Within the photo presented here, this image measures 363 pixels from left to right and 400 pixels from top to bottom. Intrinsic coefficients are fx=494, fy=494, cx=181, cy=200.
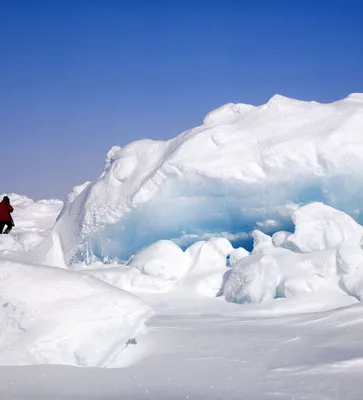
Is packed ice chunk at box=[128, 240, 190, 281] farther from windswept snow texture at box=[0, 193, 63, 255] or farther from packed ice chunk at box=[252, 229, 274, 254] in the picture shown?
windswept snow texture at box=[0, 193, 63, 255]

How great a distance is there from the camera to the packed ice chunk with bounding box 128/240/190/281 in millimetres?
7641

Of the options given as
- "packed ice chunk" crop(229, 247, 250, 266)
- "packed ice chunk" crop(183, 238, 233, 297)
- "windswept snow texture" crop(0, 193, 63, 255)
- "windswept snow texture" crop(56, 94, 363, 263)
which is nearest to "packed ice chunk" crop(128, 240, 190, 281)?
"packed ice chunk" crop(183, 238, 233, 297)

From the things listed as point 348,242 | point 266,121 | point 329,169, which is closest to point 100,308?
point 348,242

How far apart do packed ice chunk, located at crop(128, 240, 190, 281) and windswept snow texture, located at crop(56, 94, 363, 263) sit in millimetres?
859

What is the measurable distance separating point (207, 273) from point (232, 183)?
1760mm

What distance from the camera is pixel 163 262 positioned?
768cm

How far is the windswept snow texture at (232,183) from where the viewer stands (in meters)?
8.40

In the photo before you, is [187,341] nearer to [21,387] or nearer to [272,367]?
[272,367]

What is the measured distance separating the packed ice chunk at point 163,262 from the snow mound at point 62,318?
261 cm

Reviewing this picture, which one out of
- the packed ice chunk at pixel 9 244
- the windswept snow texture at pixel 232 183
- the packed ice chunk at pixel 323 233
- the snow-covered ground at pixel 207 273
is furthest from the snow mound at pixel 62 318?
the packed ice chunk at pixel 9 244

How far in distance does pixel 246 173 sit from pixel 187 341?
433cm

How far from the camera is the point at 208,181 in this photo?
28.2 ft

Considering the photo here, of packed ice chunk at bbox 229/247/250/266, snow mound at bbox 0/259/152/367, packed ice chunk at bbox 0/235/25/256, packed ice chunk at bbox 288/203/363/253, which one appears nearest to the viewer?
snow mound at bbox 0/259/152/367

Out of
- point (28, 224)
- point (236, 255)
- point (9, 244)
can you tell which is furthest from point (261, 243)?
point (28, 224)
